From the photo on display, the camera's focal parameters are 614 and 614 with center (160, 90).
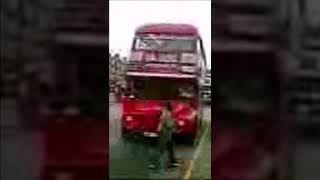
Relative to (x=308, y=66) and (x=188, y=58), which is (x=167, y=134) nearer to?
(x=188, y=58)

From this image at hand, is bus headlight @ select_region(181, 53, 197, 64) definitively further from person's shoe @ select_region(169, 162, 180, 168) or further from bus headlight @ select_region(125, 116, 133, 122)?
person's shoe @ select_region(169, 162, 180, 168)

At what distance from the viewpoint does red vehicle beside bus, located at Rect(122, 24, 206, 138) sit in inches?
116

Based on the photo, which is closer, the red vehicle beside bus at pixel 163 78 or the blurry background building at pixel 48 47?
the blurry background building at pixel 48 47

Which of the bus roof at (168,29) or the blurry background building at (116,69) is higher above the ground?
the bus roof at (168,29)

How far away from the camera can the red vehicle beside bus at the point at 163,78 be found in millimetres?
2959

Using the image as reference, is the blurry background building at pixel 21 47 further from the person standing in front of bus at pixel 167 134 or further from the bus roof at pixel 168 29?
the person standing in front of bus at pixel 167 134

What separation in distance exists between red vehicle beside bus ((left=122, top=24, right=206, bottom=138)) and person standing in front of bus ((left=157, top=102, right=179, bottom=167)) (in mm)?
29

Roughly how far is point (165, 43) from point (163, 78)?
0.36 meters

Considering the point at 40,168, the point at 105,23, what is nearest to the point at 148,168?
the point at 40,168

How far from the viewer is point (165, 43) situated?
354 centimetres

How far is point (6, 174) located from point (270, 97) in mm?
1031

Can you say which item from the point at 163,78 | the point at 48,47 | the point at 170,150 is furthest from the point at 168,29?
the point at 48,47

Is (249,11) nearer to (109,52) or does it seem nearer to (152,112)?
(109,52)

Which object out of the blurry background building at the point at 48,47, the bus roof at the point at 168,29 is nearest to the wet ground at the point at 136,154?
the blurry background building at the point at 48,47
